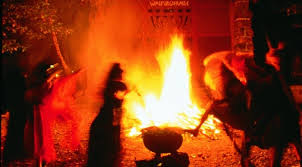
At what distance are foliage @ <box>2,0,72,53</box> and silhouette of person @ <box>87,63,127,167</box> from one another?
561cm

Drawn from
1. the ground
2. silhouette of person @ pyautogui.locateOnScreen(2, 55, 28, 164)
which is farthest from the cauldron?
silhouette of person @ pyautogui.locateOnScreen(2, 55, 28, 164)

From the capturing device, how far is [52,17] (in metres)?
11.4

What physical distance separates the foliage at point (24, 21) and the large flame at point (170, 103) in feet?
13.8

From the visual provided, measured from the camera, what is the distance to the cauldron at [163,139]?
538 centimetres

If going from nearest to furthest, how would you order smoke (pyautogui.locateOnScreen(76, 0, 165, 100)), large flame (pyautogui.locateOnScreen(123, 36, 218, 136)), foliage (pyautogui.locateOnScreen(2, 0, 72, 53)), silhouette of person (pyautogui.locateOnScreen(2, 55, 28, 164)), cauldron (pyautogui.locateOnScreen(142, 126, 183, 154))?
1. cauldron (pyautogui.locateOnScreen(142, 126, 183, 154))
2. silhouette of person (pyautogui.locateOnScreen(2, 55, 28, 164))
3. large flame (pyautogui.locateOnScreen(123, 36, 218, 136))
4. foliage (pyautogui.locateOnScreen(2, 0, 72, 53))
5. smoke (pyautogui.locateOnScreen(76, 0, 165, 100))

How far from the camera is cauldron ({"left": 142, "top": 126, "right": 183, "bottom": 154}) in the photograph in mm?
5375

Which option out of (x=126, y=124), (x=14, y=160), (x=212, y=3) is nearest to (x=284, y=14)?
(x=212, y=3)

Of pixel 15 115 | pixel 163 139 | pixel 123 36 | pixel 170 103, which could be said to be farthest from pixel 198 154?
pixel 123 36

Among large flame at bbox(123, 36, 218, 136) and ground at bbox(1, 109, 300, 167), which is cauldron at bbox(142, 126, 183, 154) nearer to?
ground at bbox(1, 109, 300, 167)

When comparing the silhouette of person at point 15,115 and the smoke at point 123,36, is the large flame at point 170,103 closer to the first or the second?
the smoke at point 123,36

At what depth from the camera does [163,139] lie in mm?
5363

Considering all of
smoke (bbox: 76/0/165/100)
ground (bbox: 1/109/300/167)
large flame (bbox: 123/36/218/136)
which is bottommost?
ground (bbox: 1/109/300/167)

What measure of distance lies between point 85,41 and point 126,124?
228 inches

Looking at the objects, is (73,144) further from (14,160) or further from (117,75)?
(117,75)
